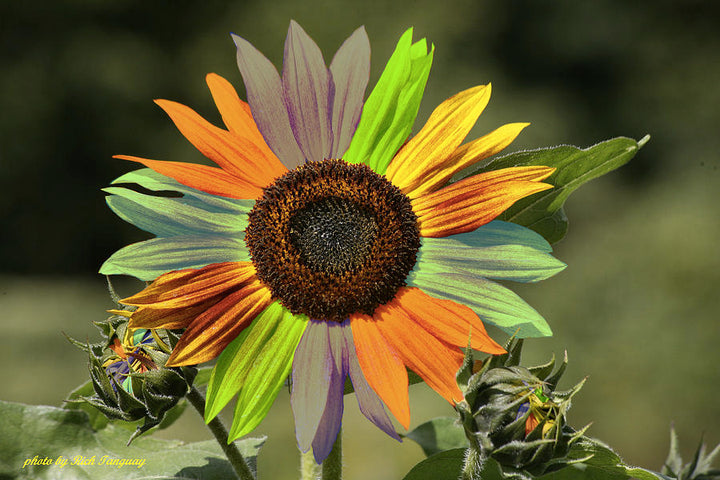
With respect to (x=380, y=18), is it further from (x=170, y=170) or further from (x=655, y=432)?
(x=170, y=170)

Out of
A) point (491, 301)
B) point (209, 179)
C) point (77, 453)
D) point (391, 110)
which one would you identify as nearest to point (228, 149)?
point (209, 179)

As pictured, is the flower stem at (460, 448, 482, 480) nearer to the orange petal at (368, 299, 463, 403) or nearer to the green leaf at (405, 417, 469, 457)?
the orange petal at (368, 299, 463, 403)

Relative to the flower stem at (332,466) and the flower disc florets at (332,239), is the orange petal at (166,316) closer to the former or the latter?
the flower disc florets at (332,239)

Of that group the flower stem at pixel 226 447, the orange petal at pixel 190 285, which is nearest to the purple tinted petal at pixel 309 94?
the orange petal at pixel 190 285

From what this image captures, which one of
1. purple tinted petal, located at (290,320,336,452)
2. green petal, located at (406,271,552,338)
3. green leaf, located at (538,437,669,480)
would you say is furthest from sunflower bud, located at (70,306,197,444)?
green leaf, located at (538,437,669,480)

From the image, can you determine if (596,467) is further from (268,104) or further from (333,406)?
(268,104)

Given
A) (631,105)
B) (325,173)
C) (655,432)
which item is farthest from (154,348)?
(631,105)

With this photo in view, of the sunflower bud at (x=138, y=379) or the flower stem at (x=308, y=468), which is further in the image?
the flower stem at (x=308, y=468)
